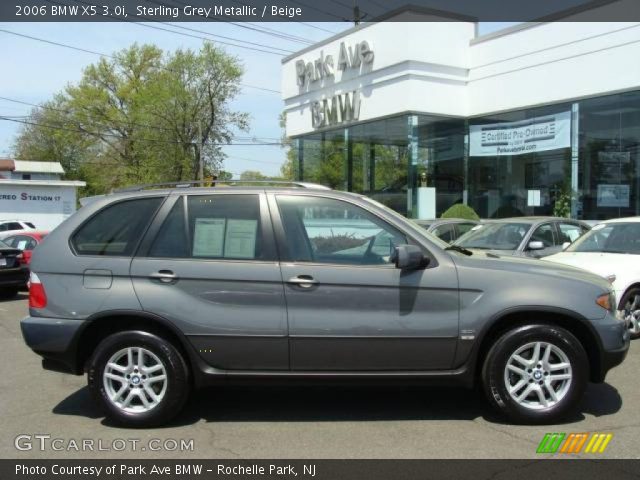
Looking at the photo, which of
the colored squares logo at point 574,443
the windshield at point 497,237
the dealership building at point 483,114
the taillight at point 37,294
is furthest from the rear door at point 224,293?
the dealership building at point 483,114

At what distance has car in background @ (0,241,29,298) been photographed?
491 inches

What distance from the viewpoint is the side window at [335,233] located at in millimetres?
4750

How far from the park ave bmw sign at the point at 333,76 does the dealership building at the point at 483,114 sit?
0.05 metres

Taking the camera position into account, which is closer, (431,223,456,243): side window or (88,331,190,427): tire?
(88,331,190,427): tire

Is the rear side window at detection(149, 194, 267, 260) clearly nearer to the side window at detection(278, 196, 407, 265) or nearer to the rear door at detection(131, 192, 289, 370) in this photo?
the rear door at detection(131, 192, 289, 370)

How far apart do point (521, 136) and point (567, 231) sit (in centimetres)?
910

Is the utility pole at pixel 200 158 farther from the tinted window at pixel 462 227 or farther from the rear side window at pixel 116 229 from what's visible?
the rear side window at pixel 116 229

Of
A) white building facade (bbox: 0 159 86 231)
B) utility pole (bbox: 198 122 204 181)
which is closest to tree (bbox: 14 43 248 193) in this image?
utility pole (bbox: 198 122 204 181)

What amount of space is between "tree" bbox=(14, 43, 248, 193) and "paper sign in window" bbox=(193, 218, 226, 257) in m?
42.2

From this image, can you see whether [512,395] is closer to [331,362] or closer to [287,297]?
[331,362]

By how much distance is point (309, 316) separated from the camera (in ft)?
15.1

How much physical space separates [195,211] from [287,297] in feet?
3.51

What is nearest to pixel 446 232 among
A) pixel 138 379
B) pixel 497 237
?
pixel 497 237
